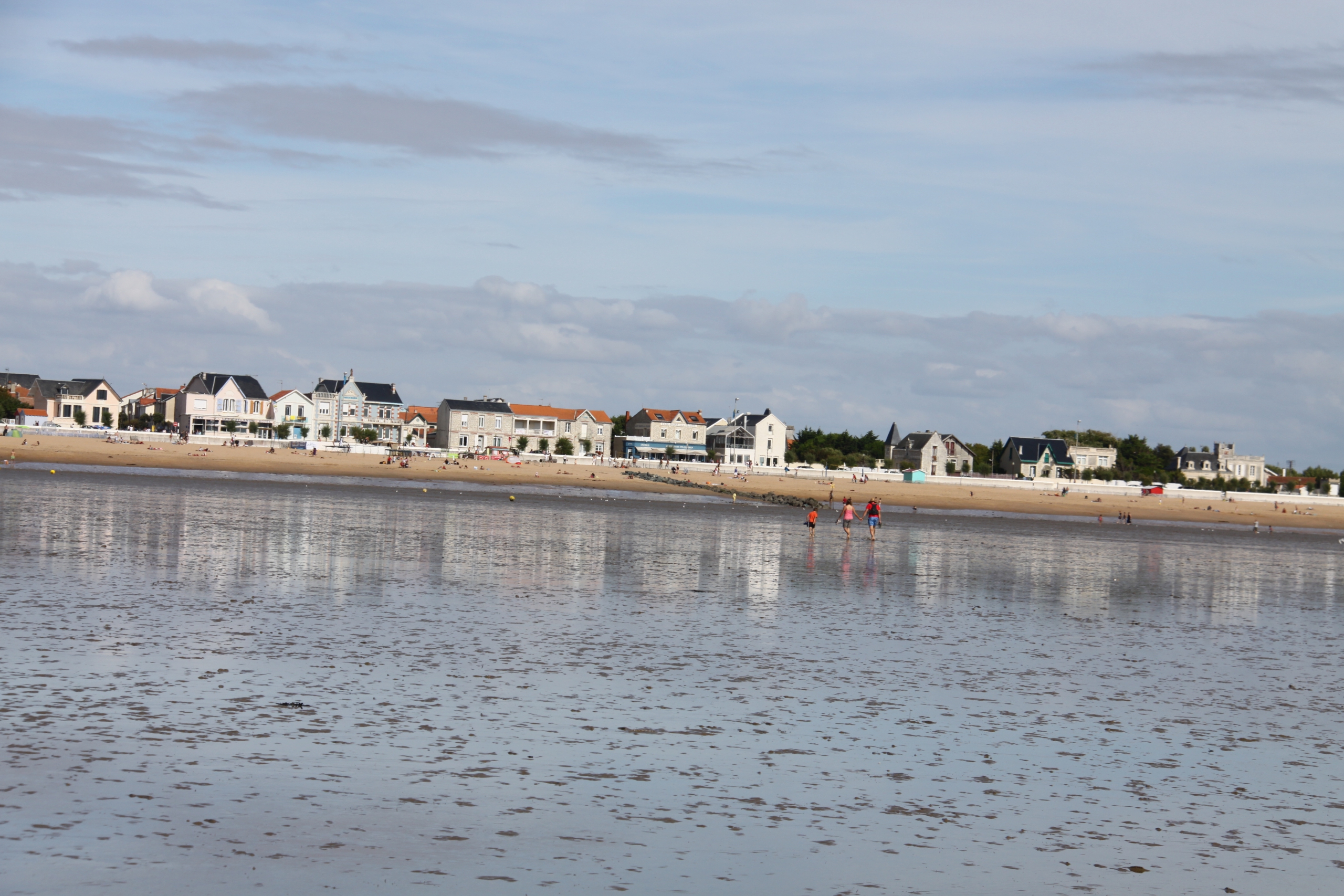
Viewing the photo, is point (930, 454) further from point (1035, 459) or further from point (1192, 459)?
point (1192, 459)

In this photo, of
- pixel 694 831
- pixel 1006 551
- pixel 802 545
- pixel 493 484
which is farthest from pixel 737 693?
pixel 493 484

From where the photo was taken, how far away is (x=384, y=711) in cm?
1257

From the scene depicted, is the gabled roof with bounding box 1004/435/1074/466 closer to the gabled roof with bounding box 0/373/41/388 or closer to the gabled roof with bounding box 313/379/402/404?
the gabled roof with bounding box 313/379/402/404

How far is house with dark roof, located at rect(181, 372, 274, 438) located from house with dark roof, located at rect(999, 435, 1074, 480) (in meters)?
95.4

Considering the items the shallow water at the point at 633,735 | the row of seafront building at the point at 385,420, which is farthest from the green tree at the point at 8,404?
the shallow water at the point at 633,735

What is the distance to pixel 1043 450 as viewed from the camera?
161 metres

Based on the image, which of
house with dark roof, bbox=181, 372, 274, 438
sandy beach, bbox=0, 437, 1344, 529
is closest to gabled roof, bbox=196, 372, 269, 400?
house with dark roof, bbox=181, 372, 274, 438

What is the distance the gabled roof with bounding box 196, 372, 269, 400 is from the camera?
5487 inches

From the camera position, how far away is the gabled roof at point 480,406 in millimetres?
147875

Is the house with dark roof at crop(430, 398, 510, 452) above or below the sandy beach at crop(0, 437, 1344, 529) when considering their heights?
above

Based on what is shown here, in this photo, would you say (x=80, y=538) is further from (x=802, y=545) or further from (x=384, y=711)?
(x=802, y=545)

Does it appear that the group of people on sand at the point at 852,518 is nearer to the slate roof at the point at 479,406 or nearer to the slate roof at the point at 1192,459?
the slate roof at the point at 479,406

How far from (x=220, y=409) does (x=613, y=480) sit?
62.8 metres

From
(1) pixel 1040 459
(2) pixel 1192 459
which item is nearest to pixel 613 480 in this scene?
(1) pixel 1040 459
